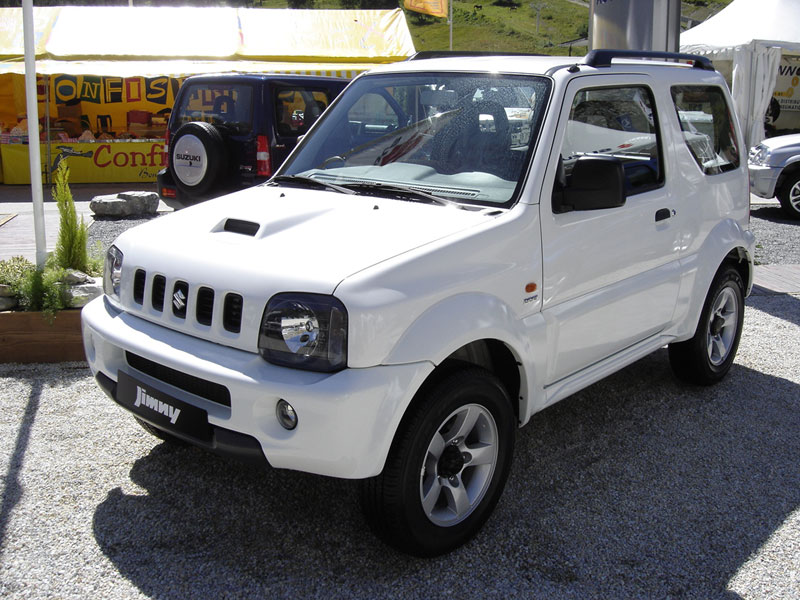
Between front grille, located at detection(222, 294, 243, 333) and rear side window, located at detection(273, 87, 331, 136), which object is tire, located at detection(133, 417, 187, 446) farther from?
rear side window, located at detection(273, 87, 331, 136)

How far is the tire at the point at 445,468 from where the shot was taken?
2.73 meters

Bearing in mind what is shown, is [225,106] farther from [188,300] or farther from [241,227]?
[188,300]

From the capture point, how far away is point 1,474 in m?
3.58

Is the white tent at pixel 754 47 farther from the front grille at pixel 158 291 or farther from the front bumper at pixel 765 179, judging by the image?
the front grille at pixel 158 291

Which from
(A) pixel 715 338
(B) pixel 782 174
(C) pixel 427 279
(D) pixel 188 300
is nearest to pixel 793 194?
(B) pixel 782 174

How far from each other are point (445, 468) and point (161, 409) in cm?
109

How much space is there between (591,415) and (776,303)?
10.9 feet

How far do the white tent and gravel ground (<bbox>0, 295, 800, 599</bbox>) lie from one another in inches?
553

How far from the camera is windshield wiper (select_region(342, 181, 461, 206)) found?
3281 millimetres

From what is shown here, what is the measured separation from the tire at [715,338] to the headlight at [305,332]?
278 centimetres

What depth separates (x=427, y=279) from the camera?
109 inches

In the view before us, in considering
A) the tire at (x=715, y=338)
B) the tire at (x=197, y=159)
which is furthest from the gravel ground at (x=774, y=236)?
the tire at (x=197, y=159)

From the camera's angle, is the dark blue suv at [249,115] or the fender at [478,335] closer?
the fender at [478,335]

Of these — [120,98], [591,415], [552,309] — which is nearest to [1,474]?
[552,309]
